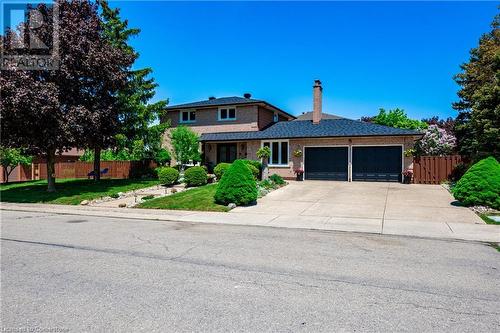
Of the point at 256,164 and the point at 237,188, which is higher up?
the point at 256,164

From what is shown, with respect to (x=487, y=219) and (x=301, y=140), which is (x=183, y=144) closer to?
(x=301, y=140)

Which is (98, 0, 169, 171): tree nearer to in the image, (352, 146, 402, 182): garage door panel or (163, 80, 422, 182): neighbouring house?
→ (163, 80, 422, 182): neighbouring house

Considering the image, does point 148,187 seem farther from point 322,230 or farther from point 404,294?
point 404,294

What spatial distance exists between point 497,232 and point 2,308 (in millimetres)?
11062

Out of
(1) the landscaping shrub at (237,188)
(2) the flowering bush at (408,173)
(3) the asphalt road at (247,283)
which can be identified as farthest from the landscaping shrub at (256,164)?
(3) the asphalt road at (247,283)

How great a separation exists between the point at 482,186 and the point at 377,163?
33.3 feet

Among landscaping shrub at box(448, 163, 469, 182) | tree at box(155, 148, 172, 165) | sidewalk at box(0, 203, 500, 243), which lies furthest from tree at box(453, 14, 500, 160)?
tree at box(155, 148, 172, 165)

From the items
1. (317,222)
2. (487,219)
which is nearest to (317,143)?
(317,222)

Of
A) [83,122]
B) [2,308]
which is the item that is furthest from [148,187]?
[2,308]

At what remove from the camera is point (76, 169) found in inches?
1219

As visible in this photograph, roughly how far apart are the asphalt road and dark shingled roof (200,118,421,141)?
15473 millimetres

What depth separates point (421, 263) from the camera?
654cm

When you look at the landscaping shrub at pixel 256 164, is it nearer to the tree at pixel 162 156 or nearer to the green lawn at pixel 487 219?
the tree at pixel 162 156

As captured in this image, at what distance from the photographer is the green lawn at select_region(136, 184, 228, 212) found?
1484cm
